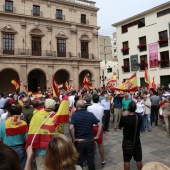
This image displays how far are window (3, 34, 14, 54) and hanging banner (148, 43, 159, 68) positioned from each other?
17540mm

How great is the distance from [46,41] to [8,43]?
15.0 feet

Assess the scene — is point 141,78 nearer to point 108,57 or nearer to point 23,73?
point 23,73

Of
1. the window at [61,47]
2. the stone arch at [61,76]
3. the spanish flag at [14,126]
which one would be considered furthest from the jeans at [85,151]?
the stone arch at [61,76]

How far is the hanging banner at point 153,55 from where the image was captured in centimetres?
2699

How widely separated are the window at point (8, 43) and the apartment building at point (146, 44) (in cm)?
1593

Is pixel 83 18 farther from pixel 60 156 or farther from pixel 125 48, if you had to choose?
pixel 60 156

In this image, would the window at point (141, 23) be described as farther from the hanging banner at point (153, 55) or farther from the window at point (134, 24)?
the hanging banner at point (153, 55)

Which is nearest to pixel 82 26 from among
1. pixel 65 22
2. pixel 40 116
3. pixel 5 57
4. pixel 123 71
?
pixel 65 22

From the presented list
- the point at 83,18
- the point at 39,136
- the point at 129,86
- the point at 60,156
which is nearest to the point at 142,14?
the point at 83,18

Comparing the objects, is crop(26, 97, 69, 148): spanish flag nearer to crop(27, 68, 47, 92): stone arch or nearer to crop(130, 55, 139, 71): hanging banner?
crop(27, 68, 47, 92): stone arch

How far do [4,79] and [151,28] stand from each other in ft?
66.0

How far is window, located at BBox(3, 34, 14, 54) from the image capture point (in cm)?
2349

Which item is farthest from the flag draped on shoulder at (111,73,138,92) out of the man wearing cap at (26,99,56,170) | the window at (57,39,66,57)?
the window at (57,39,66,57)

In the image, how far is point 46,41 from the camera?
85.1 feet
